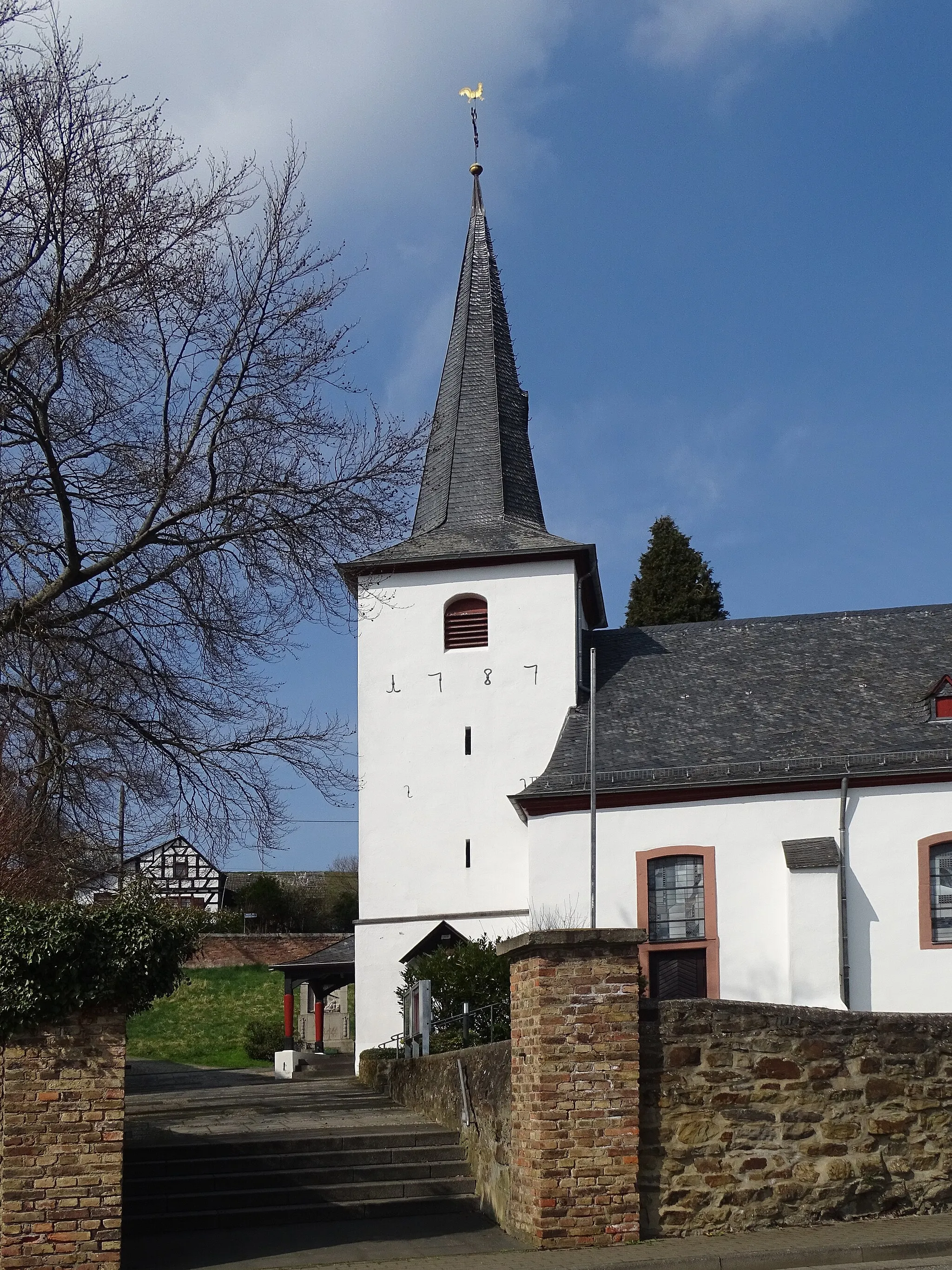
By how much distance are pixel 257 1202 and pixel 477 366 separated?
20.6 metres

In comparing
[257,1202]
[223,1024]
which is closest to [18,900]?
[257,1202]

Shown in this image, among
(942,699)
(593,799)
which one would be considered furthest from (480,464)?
(942,699)

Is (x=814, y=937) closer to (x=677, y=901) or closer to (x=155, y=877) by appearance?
(x=677, y=901)

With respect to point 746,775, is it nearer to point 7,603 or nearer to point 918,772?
point 918,772

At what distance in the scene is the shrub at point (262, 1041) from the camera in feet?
113

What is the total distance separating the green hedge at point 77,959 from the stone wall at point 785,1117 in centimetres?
325

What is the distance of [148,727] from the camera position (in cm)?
1170

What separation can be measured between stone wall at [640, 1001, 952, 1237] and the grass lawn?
77.0 feet

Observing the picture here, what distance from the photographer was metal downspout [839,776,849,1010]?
20562mm

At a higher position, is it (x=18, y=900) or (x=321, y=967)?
(x=18, y=900)

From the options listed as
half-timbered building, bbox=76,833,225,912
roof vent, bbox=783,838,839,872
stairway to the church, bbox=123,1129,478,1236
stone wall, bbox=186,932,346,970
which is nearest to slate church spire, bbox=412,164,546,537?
roof vent, bbox=783,838,839,872

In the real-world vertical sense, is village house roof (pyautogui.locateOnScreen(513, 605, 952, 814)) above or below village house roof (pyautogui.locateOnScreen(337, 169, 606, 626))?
below

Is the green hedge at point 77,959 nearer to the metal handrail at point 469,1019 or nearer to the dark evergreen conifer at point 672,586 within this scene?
the metal handrail at point 469,1019

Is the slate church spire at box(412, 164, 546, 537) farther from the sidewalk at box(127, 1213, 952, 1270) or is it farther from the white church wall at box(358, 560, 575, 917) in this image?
the sidewalk at box(127, 1213, 952, 1270)
